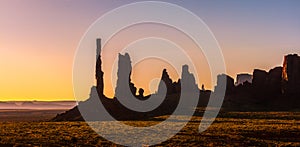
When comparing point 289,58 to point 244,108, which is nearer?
point 244,108

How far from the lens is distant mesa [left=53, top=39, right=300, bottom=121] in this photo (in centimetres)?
11162

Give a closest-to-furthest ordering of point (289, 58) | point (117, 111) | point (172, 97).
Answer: point (117, 111) → point (172, 97) → point (289, 58)

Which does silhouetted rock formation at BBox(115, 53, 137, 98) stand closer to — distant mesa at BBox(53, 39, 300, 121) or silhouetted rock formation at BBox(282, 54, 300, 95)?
distant mesa at BBox(53, 39, 300, 121)

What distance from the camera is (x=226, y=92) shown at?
141625 millimetres

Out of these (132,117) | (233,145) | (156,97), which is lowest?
(233,145)

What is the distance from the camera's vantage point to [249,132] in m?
52.1

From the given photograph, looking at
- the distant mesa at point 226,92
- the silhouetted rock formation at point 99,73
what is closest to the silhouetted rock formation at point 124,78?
the distant mesa at point 226,92

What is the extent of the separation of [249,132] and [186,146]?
56.0ft

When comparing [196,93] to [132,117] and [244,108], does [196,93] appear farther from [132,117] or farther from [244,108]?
[132,117]

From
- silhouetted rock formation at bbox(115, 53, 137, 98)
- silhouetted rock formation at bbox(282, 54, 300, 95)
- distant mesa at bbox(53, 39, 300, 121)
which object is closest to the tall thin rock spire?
distant mesa at bbox(53, 39, 300, 121)

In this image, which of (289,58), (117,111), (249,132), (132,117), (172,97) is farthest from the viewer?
Answer: (289,58)

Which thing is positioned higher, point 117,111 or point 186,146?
point 117,111

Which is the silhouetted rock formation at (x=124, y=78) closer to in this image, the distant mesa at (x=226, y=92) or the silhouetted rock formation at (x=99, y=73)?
the distant mesa at (x=226, y=92)

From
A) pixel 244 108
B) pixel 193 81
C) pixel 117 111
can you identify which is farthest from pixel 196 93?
pixel 117 111
